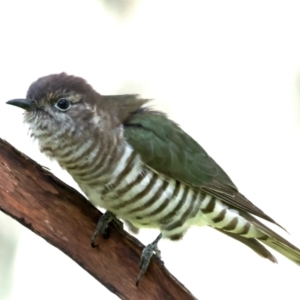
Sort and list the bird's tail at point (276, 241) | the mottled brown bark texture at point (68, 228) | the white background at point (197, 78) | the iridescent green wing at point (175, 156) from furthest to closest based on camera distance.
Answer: the white background at point (197, 78) → the bird's tail at point (276, 241) → the iridescent green wing at point (175, 156) → the mottled brown bark texture at point (68, 228)

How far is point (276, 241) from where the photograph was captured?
242 cm

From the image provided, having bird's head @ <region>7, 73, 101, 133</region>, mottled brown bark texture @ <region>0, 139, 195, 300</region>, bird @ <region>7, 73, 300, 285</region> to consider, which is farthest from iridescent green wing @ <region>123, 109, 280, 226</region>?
mottled brown bark texture @ <region>0, 139, 195, 300</region>

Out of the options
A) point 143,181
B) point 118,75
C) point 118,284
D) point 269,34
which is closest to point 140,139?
point 143,181

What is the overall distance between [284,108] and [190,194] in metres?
1.28

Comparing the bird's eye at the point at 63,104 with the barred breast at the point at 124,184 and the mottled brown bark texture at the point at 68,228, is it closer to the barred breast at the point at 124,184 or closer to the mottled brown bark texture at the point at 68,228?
the barred breast at the point at 124,184

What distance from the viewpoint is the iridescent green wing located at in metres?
2.23

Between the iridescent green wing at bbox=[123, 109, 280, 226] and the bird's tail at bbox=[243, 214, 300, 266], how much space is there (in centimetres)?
7

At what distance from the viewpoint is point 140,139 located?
7.32 feet

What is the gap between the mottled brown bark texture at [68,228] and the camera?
2.07 meters

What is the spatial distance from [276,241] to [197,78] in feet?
4.20

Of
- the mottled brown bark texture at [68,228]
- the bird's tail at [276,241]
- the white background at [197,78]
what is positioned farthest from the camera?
the white background at [197,78]

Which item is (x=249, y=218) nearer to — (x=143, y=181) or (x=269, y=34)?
(x=143, y=181)

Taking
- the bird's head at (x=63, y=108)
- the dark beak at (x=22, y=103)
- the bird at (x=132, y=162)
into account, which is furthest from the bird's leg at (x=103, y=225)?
the dark beak at (x=22, y=103)

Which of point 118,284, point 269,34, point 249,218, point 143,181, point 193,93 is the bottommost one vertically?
point 118,284
